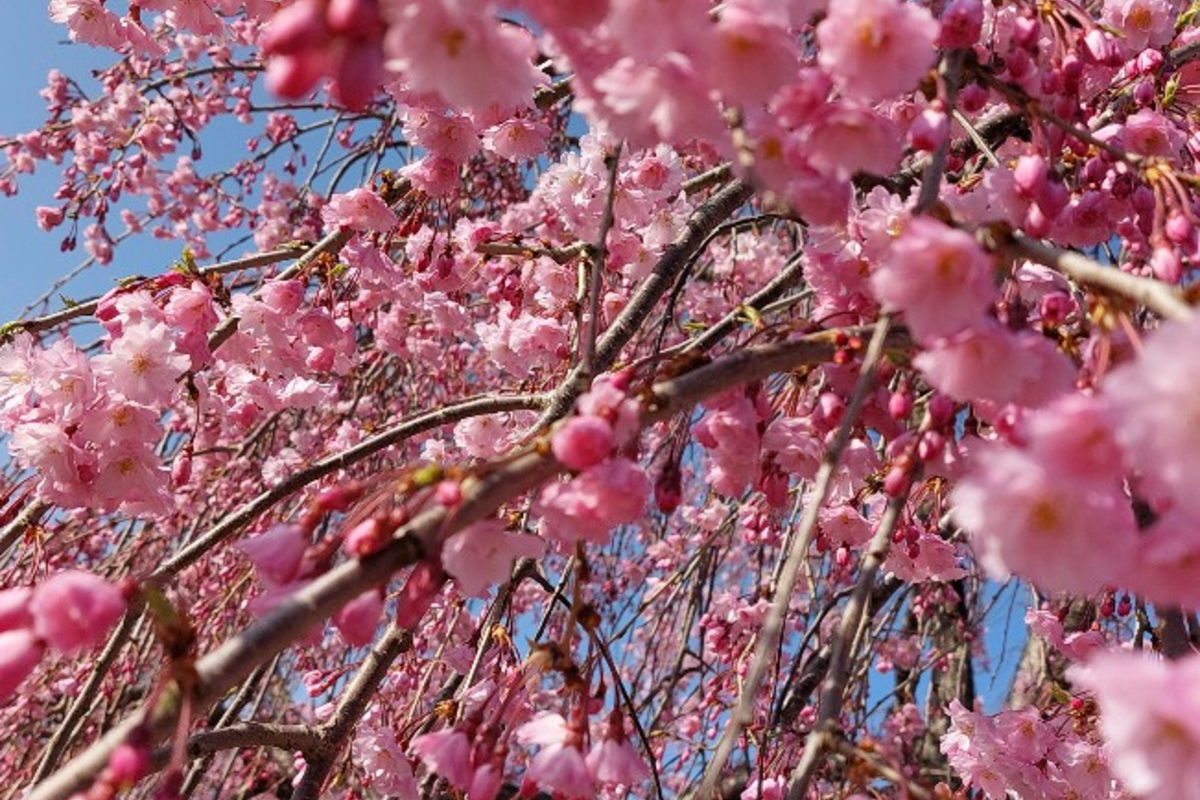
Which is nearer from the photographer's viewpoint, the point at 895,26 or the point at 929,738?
the point at 895,26

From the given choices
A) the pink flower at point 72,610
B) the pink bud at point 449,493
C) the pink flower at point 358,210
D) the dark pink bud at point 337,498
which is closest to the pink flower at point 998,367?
the pink bud at point 449,493

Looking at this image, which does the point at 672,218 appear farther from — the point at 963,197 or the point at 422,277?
the point at 963,197

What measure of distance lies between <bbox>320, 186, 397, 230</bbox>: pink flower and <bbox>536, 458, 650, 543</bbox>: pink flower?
4.52ft

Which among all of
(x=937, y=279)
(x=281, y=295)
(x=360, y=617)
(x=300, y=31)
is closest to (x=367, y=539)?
(x=360, y=617)

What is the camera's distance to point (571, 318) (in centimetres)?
301

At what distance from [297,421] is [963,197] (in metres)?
4.34

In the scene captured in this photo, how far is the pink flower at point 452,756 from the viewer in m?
1.17

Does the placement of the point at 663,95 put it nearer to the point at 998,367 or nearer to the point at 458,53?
the point at 458,53

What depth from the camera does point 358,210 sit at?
2307 millimetres

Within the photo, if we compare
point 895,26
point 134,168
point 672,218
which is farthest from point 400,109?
point 134,168

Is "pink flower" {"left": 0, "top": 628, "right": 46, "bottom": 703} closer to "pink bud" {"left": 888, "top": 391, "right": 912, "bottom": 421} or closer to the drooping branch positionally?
the drooping branch

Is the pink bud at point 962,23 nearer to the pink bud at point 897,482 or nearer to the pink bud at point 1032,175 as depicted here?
the pink bud at point 1032,175

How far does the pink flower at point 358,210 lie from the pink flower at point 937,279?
157cm

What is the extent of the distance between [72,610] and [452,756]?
1.47 feet
